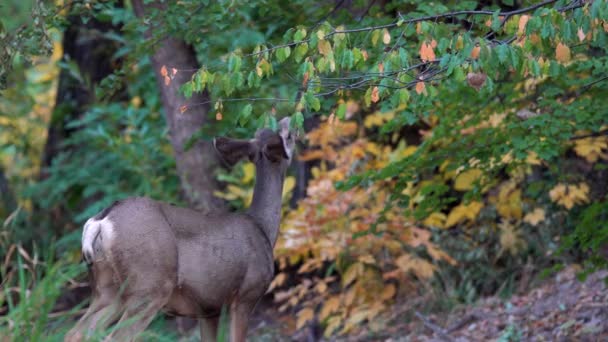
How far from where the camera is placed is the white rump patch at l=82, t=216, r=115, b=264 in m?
5.57

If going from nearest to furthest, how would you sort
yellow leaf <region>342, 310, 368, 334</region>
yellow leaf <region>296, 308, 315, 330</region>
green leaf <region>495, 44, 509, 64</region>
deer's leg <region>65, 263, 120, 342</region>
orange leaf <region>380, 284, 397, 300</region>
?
green leaf <region>495, 44, 509, 64</region>, deer's leg <region>65, 263, 120, 342</region>, yellow leaf <region>342, 310, 368, 334</region>, yellow leaf <region>296, 308, 315, 330</region>, orange leaf <region>380, 284, 397, 300</region>

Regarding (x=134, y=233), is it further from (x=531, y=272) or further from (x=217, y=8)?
(x=531, y=272)

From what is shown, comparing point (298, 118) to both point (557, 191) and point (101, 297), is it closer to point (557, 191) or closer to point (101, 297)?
point (101, 297)

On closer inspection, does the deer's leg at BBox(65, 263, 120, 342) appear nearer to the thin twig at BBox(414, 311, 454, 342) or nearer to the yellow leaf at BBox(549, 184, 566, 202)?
the thin twig at BBox(414, 311, 454, 342)

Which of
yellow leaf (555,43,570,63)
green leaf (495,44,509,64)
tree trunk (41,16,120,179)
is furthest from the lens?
tree trunk (41,16,120,179)

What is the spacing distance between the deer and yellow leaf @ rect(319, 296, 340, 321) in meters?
3.21

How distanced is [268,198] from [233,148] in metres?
0.46

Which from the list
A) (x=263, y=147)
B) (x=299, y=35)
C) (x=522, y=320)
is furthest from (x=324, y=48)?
(x=522, y=320)

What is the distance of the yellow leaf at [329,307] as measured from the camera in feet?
31.8

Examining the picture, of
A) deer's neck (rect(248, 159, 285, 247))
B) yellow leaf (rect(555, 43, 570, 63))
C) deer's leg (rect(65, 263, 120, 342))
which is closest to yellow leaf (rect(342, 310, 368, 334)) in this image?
deer's neck (rect(248, 159, 285, 247))

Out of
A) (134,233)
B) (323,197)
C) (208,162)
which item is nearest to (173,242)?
(134,233)

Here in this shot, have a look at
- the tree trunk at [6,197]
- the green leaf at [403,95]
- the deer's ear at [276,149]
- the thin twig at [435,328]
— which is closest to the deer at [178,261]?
the deer's ear at [276,149]

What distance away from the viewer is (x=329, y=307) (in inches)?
383

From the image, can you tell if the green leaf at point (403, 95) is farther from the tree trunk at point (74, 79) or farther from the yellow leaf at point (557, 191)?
the tree trunk at point (74, 79)
